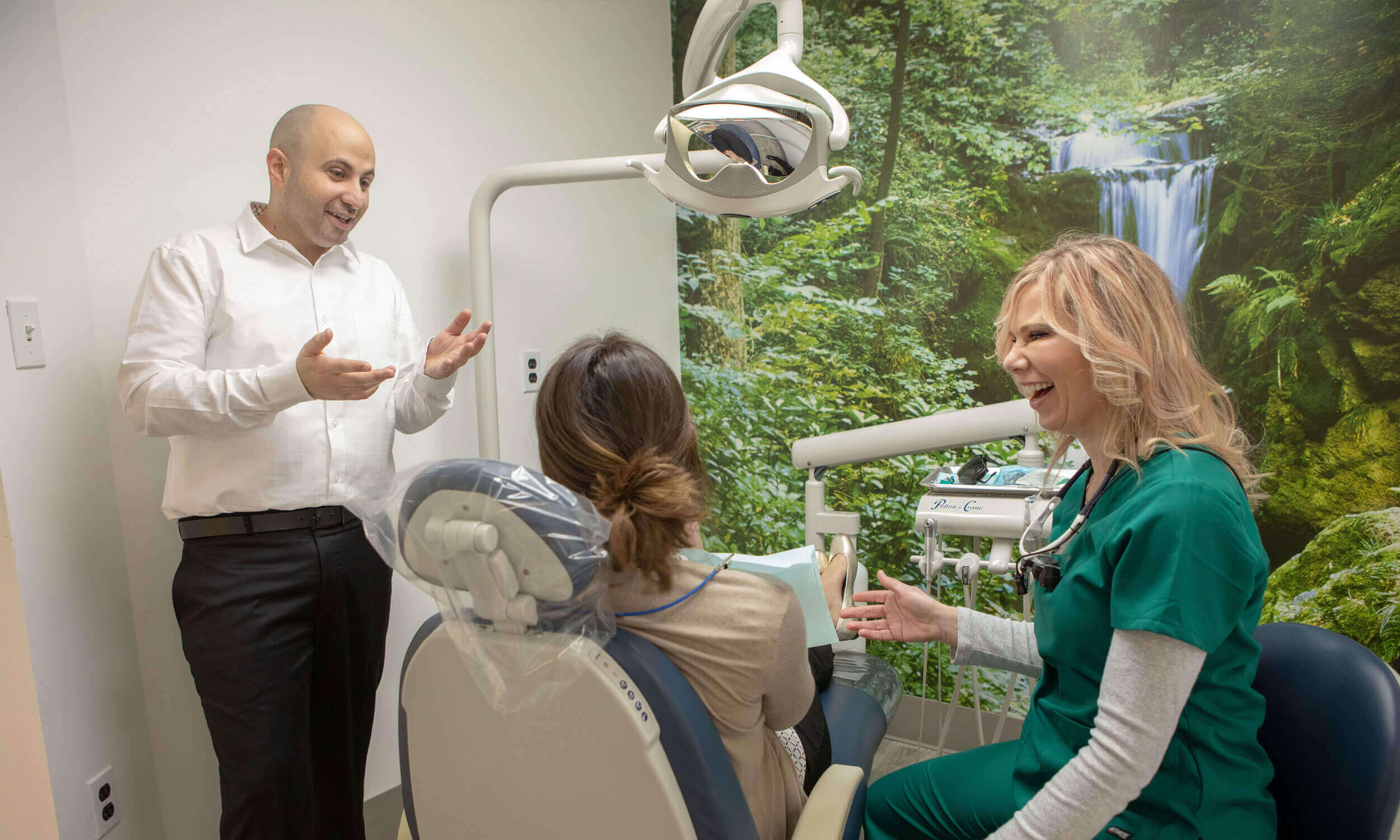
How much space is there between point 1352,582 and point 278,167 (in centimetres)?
276

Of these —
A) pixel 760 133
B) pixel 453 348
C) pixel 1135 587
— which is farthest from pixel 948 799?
pixel 453 348

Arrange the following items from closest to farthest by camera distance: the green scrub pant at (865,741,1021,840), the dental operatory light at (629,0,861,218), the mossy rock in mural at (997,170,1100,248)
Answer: the dental operatory light at (629,0,861,218) → the green scrub pant at (865,741,1021,840) → the mossy rock in mural at (997,170,1100,248)

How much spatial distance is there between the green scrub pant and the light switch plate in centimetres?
164

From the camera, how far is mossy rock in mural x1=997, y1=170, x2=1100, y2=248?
7.80 ft

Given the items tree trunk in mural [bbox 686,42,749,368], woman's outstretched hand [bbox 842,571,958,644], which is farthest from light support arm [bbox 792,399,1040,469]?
tree trunk in mural [bbox 686,42,749,368]

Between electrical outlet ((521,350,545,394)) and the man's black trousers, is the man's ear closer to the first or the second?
the man's black trousers

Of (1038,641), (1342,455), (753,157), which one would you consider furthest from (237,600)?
(1342,455)

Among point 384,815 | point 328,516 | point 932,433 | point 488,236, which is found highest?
point 488,236

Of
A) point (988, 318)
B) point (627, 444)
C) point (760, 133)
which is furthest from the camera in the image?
point (988, 318)

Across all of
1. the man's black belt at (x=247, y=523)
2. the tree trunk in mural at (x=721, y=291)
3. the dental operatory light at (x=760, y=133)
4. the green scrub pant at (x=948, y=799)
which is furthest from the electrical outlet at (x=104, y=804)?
the tree trunk in mural at (x=721, y=291)

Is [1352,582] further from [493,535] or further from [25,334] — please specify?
[25,334]

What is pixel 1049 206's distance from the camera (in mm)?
2445

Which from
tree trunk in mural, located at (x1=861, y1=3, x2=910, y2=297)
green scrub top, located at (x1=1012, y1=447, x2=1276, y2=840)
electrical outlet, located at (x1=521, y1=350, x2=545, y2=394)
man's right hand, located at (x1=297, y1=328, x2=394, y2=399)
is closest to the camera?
green scrub top, located at (x1=1012, y1=447, x2=1276, y2=840)

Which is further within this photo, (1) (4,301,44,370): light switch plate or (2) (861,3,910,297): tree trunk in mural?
(2) (861,3,910,297): tree trunk in mural
